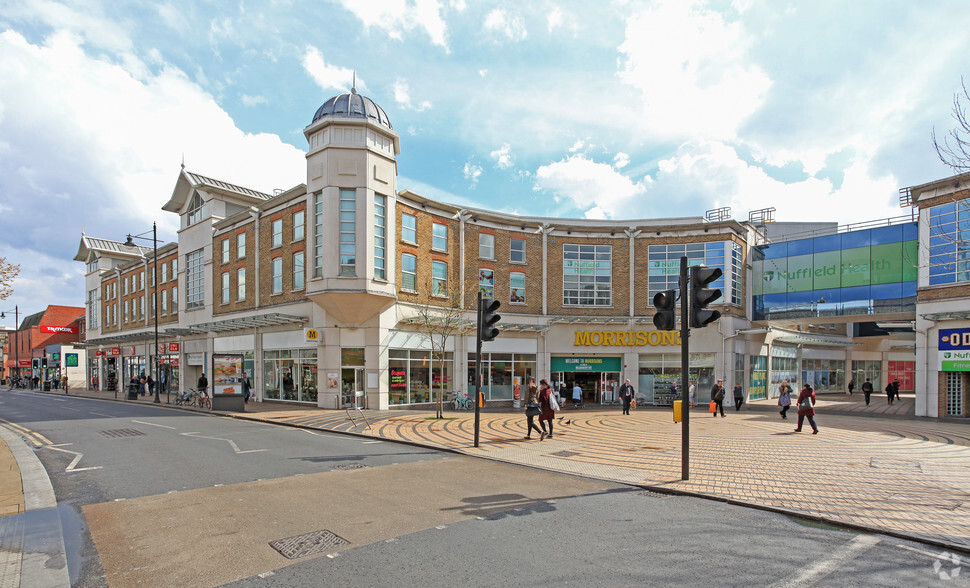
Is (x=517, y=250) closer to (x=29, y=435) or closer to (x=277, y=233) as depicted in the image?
(x=277, y=233)

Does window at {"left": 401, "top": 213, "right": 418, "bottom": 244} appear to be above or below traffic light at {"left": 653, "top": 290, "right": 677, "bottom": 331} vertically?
above

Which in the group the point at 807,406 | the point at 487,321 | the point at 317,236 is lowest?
the point at 807,406

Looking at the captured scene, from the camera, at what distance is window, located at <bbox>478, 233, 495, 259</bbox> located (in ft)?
92.6

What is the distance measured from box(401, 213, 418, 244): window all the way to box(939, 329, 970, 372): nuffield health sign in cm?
2373

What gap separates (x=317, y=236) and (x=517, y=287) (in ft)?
36.6

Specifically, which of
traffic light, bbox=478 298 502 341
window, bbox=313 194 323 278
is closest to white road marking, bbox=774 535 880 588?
traffic light, bbox=478 298 502 341

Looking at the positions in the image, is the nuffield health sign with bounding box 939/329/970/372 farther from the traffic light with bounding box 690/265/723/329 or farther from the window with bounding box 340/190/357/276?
the window with bounding box 340/190/357/276

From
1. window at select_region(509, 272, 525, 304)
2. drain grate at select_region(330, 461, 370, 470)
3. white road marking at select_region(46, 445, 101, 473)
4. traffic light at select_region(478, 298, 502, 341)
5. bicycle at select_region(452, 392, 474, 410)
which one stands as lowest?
bicycle at select_region(452, 392, 474, 410)

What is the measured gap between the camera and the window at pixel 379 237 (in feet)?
75.8

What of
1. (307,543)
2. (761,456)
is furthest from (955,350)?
(307,543)

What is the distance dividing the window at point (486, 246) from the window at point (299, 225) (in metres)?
9.06

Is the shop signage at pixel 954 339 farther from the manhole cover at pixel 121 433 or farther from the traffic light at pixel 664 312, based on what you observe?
the manhole cover at pixel 121 433

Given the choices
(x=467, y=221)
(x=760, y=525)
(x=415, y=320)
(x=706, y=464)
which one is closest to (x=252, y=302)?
(x=415, y=320)

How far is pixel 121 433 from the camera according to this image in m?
15.5
